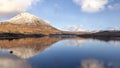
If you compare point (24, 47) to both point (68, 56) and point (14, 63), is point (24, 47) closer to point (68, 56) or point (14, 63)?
point (68, 56)

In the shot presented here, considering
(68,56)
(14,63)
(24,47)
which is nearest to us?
(14,63)

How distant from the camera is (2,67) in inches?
1164

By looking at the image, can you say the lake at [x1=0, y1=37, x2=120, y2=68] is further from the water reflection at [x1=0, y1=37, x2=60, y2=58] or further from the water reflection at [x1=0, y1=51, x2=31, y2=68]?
the water reflection at [x1=0, y1=51, x2=31, y2=68]

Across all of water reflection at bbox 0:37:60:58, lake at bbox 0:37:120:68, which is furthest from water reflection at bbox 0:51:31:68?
water reflection at bbox 0:37:60:58

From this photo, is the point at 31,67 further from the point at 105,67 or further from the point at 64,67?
the point at 105,67

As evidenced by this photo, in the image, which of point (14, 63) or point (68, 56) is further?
point (68, 56)

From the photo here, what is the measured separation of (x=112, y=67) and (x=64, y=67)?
20.3 feet

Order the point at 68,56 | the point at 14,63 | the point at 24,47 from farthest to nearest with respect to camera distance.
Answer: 1. the point at 24,47
2. the point at 68,56
3. the point at 14,63

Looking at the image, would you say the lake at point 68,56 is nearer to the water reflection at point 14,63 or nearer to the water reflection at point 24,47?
the water reflection at point 24,47

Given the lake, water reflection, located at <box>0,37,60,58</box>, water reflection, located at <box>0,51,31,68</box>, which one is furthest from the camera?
water reflection, located at <box>0,37,60,58</box>

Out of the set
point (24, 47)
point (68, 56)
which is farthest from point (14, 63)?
point (24, 47)

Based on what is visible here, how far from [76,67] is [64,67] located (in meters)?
1.57

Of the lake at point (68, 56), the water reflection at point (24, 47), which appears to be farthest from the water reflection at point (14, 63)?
the water reflection at point (24, 47)

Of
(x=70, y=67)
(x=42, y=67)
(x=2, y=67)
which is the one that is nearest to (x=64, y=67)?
(x=70, y=67)
